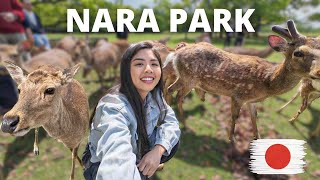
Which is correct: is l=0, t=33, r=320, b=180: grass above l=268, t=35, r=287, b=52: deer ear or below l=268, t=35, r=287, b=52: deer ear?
below

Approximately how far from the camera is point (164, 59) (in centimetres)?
333

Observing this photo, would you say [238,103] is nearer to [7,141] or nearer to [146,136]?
[146,136]

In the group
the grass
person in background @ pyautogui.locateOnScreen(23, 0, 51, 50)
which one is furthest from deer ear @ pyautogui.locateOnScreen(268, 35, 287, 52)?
person in background @ pyautogui.locateOnScreen(23, 0, 51, 50)

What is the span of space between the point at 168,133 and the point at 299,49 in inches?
43.0

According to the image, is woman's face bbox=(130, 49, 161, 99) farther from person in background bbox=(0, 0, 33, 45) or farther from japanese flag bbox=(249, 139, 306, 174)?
person in background bbox=(0, 0, 33, 45)

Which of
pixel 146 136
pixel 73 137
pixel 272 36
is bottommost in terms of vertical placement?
pixel 73 137

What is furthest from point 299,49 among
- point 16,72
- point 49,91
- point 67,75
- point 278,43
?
point 16,72

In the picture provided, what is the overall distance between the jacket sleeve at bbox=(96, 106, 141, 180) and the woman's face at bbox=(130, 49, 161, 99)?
28cm

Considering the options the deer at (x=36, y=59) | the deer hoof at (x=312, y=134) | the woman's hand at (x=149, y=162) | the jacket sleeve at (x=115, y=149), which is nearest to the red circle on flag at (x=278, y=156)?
the woman's hand at (x=149, y=162)

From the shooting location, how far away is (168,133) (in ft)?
8.64

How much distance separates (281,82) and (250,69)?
0.29 m

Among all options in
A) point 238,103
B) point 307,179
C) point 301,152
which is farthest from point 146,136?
point 307,179

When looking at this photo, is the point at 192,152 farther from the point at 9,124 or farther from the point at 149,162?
the point at 9,124

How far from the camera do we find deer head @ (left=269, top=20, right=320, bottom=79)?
2.17 meters
